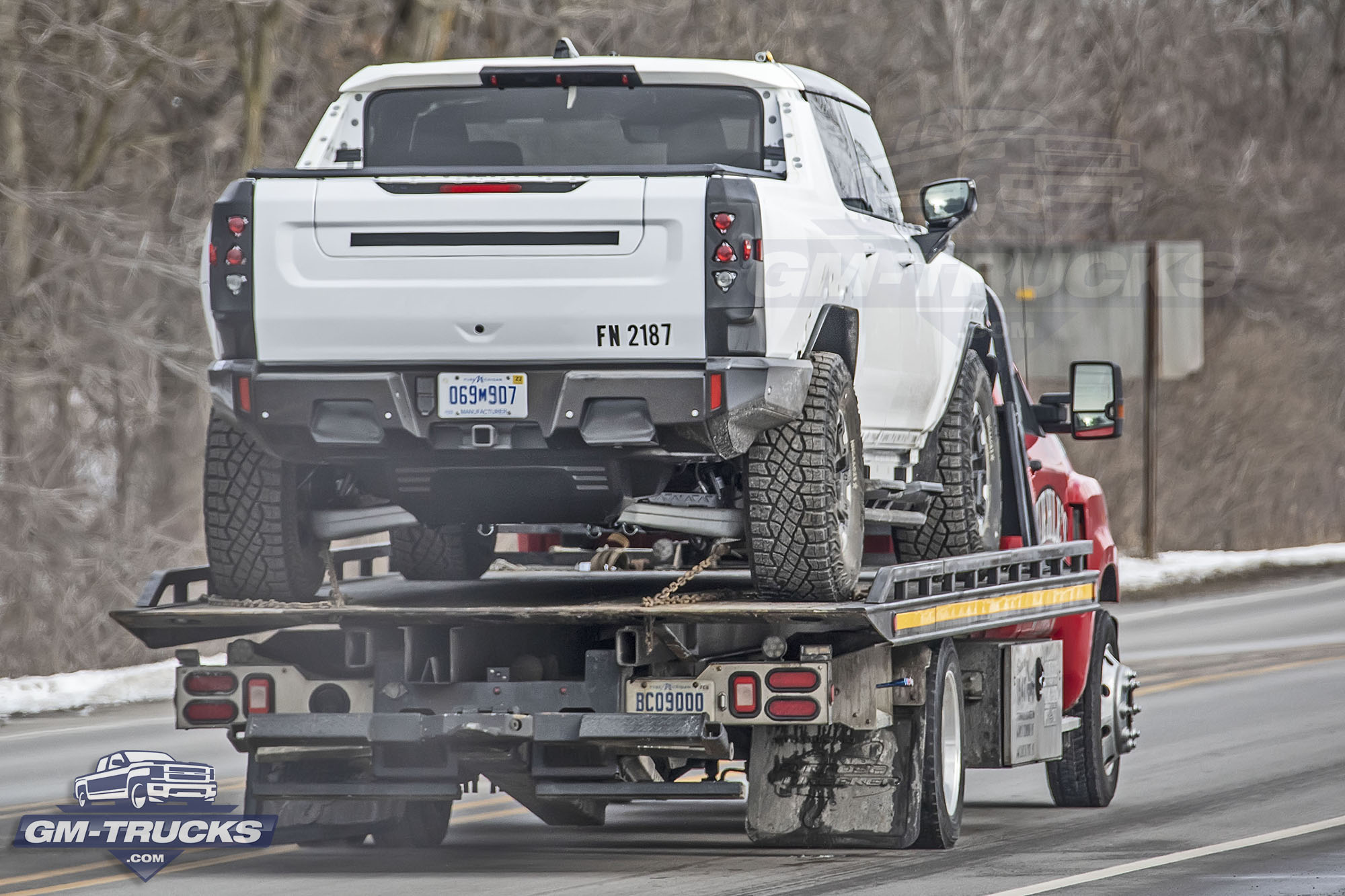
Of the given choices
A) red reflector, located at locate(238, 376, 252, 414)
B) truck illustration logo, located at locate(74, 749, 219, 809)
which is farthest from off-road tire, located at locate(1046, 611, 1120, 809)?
red reflector, located at locate(238, 376, 252, 414)

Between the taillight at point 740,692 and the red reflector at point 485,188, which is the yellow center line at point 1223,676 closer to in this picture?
the taillight at point 740,692

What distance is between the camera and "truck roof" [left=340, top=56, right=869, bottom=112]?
948cm

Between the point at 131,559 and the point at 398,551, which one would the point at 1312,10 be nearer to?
the point at 131,559

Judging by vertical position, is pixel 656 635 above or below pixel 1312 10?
below

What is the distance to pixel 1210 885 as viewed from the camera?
8820mm

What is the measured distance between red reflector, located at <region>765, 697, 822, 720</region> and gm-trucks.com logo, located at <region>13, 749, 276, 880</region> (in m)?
2.48

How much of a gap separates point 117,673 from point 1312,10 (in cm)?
3844

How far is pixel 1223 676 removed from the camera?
61.2 ft

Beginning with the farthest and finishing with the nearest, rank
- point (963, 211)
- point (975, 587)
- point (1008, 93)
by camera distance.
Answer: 1. point (1008, 93)
2. point (963, 211)
3. point (975, 587)

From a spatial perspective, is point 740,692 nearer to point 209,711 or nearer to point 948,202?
point 209,711

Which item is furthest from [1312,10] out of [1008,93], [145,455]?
[145,455]

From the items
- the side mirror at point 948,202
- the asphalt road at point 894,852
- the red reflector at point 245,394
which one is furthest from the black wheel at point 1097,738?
the red reflector at point 245,394

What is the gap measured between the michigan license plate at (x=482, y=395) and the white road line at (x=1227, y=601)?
17.2 meters

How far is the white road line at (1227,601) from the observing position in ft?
84.7
